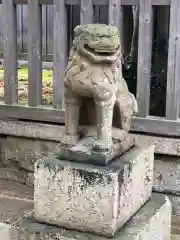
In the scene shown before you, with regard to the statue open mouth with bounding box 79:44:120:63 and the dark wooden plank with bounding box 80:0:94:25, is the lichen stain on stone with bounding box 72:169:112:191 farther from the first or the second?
the dark wooden plank with bounding box 80:0:94:25

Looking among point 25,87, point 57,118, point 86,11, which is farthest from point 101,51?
point 25,87

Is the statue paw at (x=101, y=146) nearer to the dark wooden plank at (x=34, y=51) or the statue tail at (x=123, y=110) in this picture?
the statue tail at (x=123, y=110)

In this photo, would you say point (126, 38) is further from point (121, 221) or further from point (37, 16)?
point (121, 221)

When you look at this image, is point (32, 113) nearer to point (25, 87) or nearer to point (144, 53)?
Result: point (144, 53)

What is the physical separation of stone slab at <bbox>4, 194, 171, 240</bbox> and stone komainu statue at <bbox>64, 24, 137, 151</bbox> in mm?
504

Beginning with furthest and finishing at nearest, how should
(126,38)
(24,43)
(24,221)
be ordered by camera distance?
(24,43), (126,38), (24,221)

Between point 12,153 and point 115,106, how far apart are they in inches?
83.2

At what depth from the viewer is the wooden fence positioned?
14.3ft

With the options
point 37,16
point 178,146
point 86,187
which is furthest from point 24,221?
point 37,16

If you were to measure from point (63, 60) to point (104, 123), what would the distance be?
1740mm

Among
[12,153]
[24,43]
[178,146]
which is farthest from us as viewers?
[24,43]

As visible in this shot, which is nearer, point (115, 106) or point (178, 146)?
point (115, 106)

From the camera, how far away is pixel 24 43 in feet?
28.8

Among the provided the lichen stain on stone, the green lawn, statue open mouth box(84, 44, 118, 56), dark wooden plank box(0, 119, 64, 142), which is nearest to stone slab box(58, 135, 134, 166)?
the lichen stain on stone
